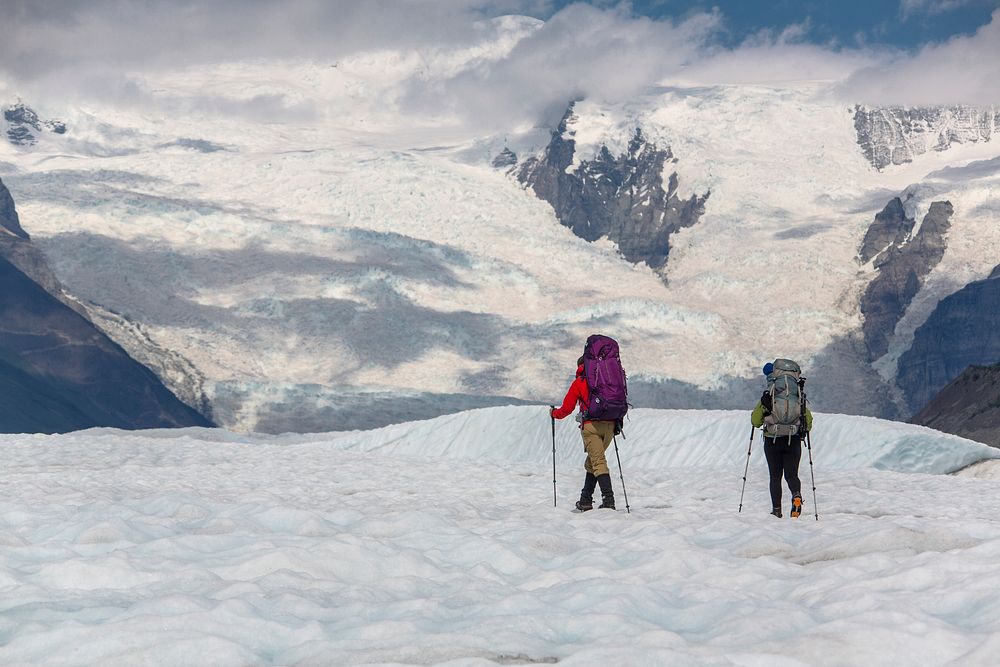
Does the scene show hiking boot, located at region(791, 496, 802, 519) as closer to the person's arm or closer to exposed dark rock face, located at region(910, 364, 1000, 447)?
the person's arm

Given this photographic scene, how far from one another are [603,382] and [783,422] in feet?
7.59

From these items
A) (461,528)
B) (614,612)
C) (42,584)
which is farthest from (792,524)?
(42,584)

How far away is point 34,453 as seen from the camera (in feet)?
95.9

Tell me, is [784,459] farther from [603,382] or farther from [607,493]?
[603,382]

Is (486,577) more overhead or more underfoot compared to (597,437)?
more underfoot

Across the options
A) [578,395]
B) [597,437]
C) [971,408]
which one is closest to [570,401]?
[578,395]

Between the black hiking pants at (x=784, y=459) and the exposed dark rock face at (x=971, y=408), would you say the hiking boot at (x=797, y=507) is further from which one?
the exposed dark rock face at (x=971, y=408)

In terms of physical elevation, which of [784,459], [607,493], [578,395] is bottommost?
[607,493]

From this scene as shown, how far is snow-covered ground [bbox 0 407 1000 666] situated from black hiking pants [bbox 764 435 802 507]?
0.62m

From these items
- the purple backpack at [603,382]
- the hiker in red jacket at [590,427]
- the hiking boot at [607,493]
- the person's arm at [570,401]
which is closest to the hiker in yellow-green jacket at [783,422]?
the purple backpack at [603,382]

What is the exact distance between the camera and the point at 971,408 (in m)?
75.5

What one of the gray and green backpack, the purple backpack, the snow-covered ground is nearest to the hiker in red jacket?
the purple backpack

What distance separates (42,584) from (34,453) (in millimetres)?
20092

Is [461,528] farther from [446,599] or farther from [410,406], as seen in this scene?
[410,406]
